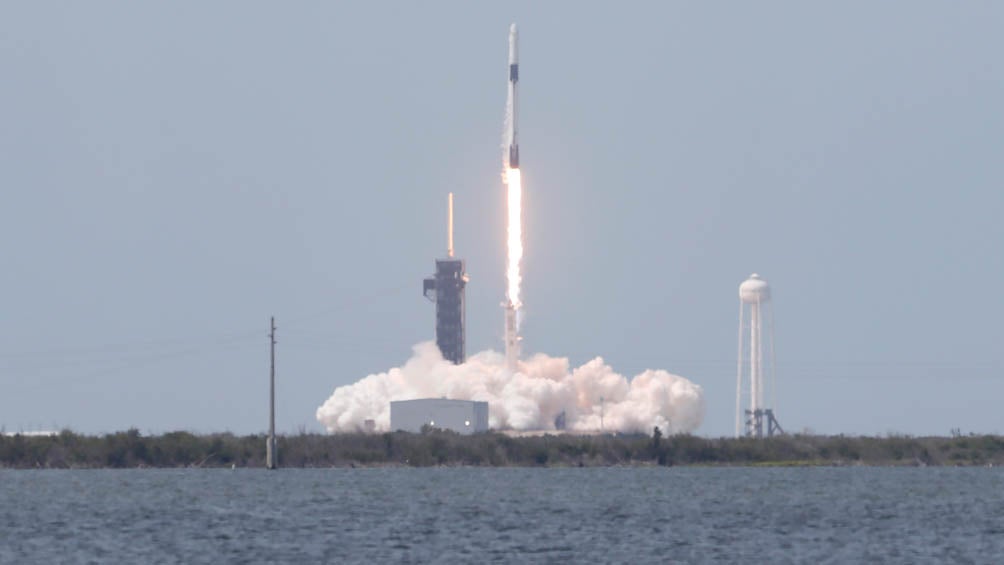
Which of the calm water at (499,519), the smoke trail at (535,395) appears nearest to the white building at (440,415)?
the smoke trail at (535,395)

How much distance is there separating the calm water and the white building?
111 feet

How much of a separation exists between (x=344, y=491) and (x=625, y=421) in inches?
2712

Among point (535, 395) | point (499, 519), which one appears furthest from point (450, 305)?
point (499, 519)

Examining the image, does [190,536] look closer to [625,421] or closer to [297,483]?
[297,483]

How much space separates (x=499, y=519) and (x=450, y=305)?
92.1 m

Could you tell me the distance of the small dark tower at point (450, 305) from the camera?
174 metres

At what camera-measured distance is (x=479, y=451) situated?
5605 inches

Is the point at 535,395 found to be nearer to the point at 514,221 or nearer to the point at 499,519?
the point at 514,221

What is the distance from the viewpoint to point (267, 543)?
70812 millimetres

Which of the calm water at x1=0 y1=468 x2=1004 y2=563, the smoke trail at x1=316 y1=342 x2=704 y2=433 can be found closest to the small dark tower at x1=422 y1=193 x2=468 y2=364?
the smoke trail at x1=316 y1=342 x2=704 y2=433

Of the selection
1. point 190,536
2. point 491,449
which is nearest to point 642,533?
point 190,536

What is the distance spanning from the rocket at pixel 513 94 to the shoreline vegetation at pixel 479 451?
70.0ft

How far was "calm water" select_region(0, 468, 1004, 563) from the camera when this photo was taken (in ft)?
222

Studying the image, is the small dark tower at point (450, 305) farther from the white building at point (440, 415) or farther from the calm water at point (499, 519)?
the calm water at point (499, 519)
